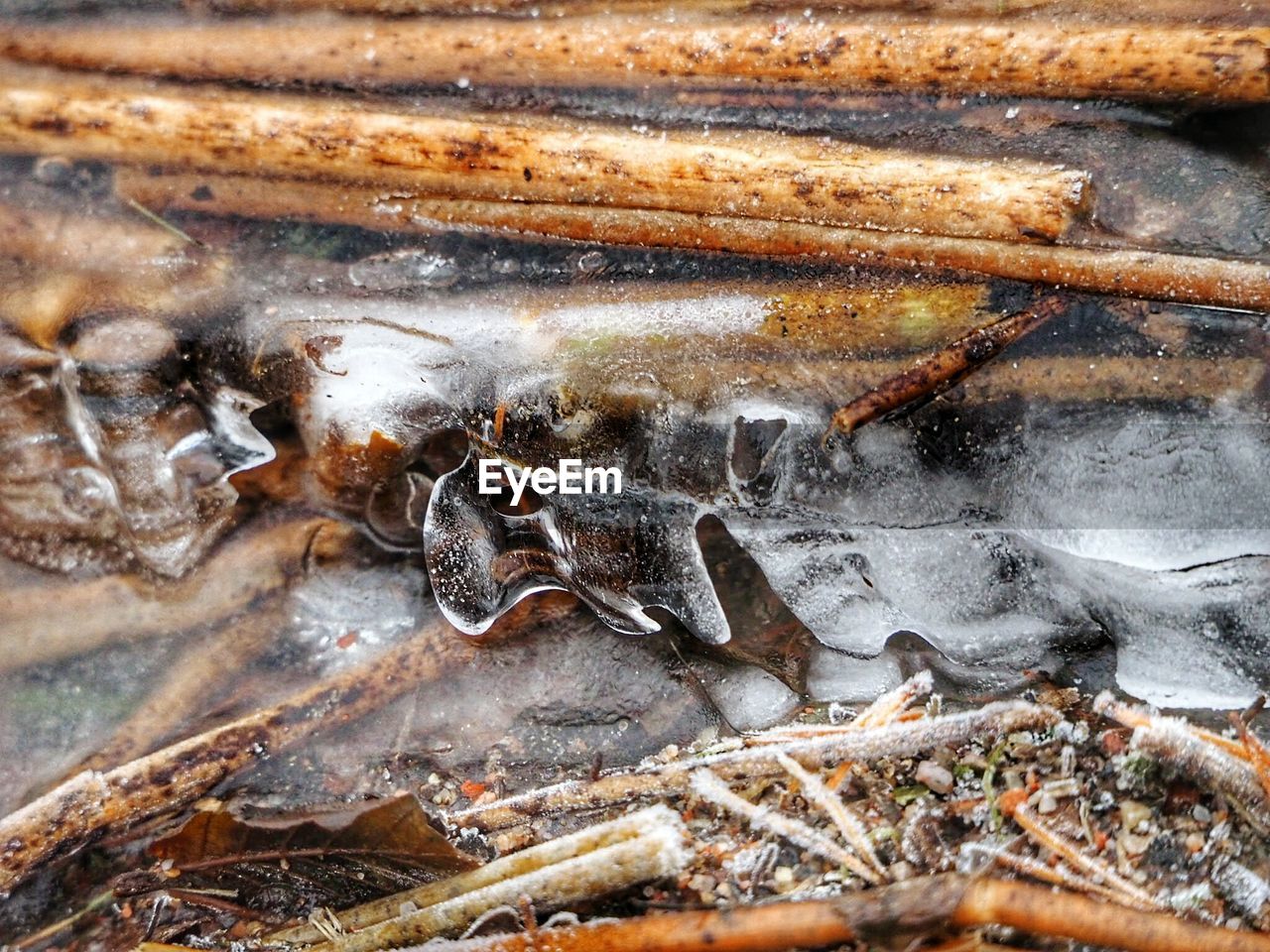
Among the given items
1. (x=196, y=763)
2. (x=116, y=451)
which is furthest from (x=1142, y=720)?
(x=116, y=451)

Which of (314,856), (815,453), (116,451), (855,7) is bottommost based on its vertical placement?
(314,856)

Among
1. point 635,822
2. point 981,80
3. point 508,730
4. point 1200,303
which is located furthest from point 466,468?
point 1200,303

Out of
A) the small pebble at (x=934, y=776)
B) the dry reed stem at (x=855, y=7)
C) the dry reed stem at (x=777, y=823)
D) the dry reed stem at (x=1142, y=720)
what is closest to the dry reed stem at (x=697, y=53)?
the dry reed stem at (x=855, y=7)

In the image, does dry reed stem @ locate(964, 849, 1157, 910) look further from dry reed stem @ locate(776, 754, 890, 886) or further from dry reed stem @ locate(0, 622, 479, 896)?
dry reed stem @ locate(0, 622, 479, 896)

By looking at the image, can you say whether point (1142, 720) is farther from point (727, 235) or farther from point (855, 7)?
point (855, 7)

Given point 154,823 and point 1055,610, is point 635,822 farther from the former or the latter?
point 154,823

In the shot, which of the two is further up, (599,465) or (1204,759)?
(599,465)

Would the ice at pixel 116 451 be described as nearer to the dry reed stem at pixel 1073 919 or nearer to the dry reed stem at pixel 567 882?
the dry reed stem at pixel 567 882
